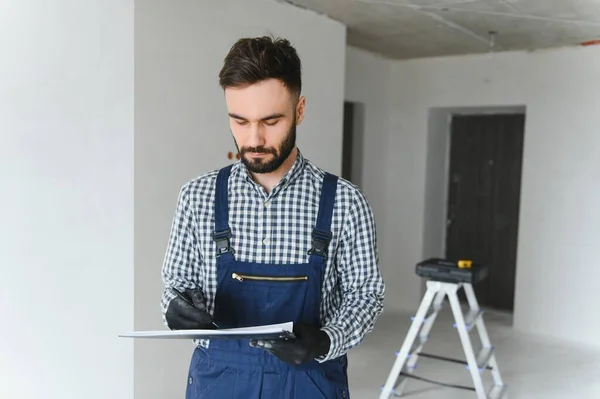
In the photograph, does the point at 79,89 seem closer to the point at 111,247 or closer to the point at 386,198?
the point at 111,247

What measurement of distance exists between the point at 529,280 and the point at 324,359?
4.28m

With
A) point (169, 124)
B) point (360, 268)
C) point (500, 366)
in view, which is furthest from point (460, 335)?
point (360, 268)

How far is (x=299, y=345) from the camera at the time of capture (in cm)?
112

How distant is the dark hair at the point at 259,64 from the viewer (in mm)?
1233

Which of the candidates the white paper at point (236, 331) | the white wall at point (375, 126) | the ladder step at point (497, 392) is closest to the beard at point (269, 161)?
the white paper at point (236, 331)

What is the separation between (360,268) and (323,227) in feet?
0.43

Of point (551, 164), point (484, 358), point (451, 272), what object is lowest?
point (484, 358)

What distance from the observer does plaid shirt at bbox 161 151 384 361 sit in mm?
1303

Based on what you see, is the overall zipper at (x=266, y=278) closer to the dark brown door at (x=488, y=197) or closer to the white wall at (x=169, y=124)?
the white wall at (x=169, y=124)

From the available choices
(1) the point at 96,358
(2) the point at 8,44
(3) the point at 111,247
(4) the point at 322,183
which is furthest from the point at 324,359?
(2) the point at 8,44

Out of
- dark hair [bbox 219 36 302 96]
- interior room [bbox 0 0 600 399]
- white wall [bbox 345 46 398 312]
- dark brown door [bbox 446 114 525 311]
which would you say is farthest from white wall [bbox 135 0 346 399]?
dark brown door [bbox 446 114 525 311]

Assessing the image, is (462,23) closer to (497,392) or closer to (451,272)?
(451,272)

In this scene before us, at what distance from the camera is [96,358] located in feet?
9.60

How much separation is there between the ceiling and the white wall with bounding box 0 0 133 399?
1467 millimetres
